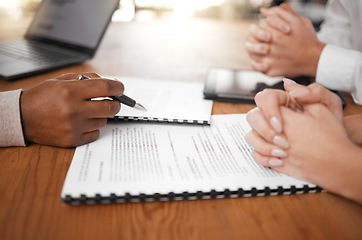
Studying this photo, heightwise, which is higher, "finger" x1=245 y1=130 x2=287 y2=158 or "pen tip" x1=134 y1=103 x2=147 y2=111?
"finger" x1=245 y1=130 x2=287 y2=158

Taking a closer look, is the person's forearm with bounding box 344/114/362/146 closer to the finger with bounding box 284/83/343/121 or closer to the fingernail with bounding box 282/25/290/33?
the finger with bounding box 284/83/343/121

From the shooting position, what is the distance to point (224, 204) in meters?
0.42

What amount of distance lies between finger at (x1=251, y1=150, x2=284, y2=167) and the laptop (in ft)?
2.30

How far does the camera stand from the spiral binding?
15.8 inches

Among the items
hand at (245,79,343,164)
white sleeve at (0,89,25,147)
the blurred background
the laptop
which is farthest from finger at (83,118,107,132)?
the blurred background

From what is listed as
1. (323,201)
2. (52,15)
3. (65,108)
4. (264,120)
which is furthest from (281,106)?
(52,15)

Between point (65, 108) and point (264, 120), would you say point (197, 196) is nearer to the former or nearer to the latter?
point (264, 120)

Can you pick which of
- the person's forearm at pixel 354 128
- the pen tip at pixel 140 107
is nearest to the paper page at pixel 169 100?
the pen tip at pixel 140 107

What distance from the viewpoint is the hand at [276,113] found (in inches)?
18.0

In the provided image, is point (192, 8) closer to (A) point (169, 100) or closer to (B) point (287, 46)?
(B) point (287, 46)

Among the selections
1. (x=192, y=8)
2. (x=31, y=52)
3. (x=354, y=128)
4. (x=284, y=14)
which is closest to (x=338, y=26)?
(x=284, y=14)

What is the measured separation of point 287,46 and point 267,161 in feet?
1.58

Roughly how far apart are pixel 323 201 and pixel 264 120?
0.15 metres

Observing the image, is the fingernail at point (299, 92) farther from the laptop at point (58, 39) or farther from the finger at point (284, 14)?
the laptop at point (58, 39)
